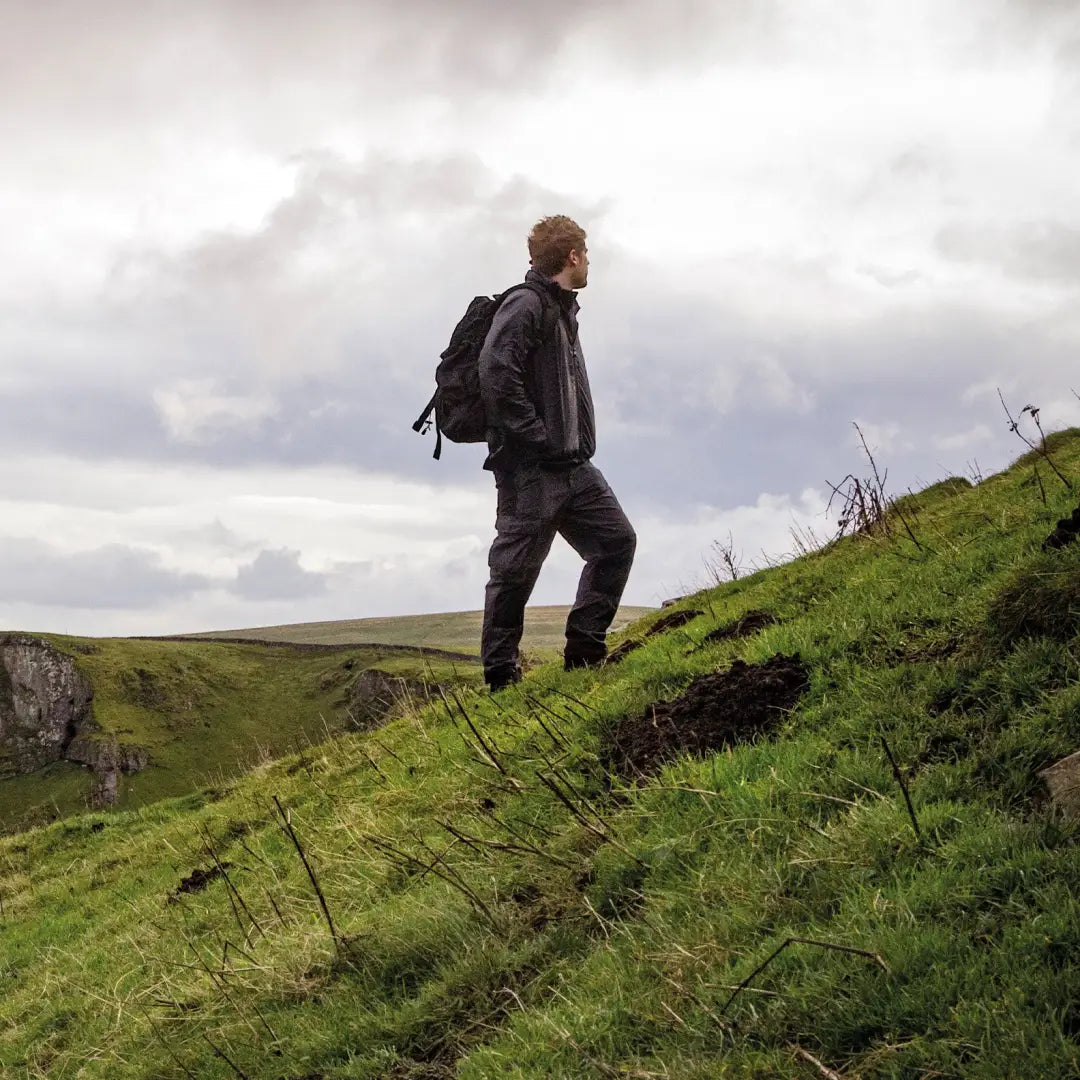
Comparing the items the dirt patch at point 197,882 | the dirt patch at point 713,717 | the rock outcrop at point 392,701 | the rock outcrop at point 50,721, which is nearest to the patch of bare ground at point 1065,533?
the dirt patch at point 713,717

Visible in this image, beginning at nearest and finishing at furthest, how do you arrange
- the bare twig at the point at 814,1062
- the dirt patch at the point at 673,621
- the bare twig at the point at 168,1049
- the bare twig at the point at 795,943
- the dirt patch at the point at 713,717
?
the bare twig at the point at 814,1062 → the bare twig at the point at 795,943 → the bare twig at the point at 168,1049 → the dirt patch at the point at 713,717 → the dirt patch at the point at 673,621

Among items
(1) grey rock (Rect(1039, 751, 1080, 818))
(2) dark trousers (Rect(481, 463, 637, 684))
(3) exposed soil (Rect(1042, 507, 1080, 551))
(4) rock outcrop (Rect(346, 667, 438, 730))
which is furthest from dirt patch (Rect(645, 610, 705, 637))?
(1) grey rock (Rect(1039, 751, 1080, 818))

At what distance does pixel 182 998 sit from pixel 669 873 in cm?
315

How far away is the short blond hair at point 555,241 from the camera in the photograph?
9828 mm

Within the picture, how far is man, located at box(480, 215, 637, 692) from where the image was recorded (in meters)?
9.53

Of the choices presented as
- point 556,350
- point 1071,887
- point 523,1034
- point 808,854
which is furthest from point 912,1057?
point 556,350

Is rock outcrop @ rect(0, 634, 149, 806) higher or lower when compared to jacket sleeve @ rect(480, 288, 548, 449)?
lower

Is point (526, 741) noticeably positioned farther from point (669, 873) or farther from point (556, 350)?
point (556, 350)

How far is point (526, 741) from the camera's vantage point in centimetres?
718

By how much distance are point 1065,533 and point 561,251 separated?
5550mm

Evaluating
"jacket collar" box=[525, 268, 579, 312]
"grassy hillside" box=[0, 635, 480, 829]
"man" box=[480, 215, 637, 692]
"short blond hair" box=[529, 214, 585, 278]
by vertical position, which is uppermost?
"short blond hair" box=[529, 214, 585, 278]

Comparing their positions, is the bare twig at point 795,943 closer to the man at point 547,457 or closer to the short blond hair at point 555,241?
the man at point 547,457

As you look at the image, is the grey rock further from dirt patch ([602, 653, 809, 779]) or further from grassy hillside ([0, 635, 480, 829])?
grassy hillside ([0, 635, 480, 829])

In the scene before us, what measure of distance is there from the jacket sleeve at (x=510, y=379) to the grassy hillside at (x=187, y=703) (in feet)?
323
